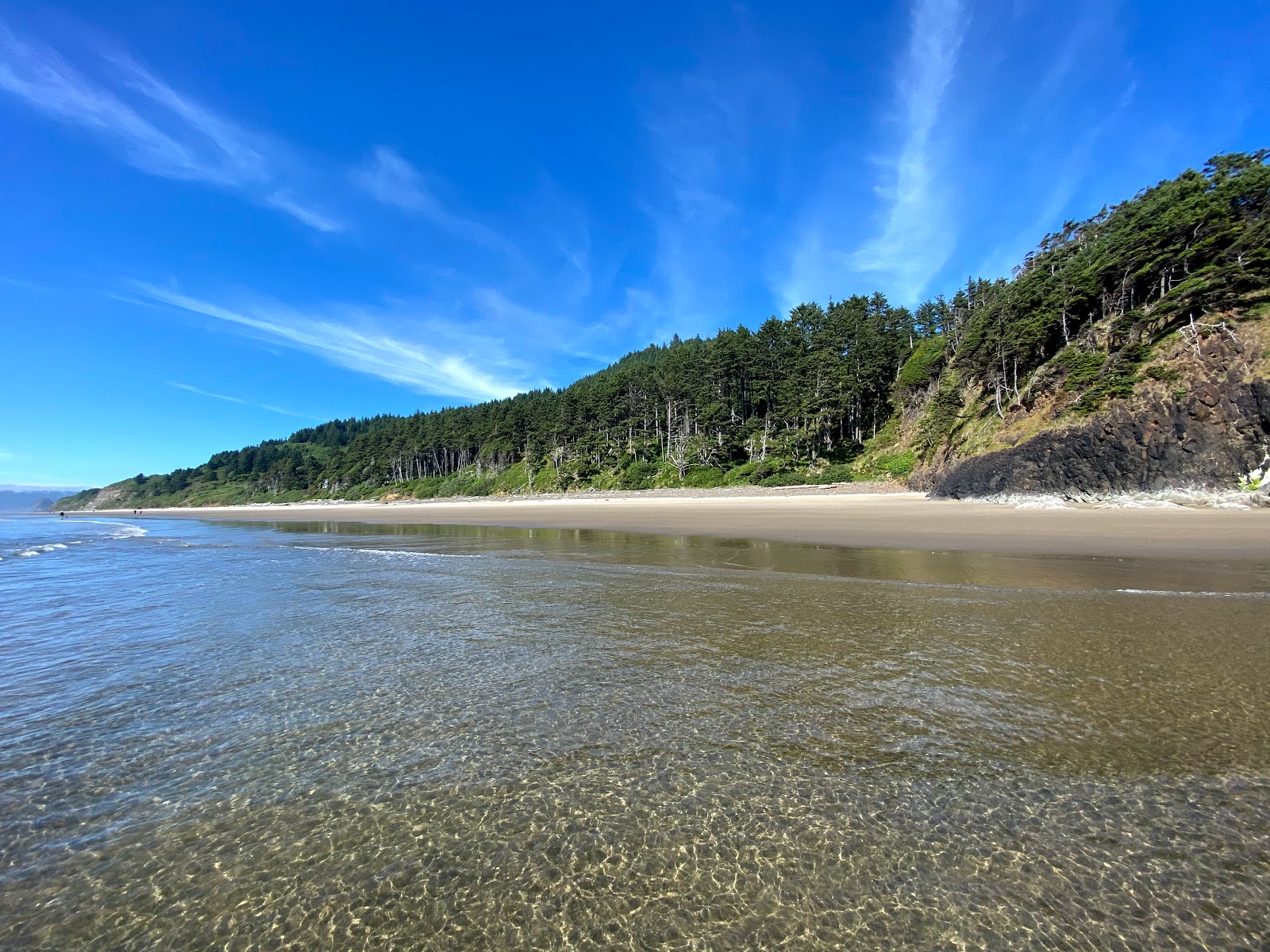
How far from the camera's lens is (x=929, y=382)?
171 ft

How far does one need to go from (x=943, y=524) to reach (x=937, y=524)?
0.20 m

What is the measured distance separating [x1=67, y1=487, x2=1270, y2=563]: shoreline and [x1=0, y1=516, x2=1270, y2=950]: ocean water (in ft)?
23.5

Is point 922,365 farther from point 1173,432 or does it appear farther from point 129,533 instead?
point 129,533

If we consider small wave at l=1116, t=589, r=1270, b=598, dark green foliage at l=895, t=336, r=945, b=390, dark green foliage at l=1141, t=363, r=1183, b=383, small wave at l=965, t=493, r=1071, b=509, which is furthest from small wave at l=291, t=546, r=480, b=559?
dark green foliage at l=895, t=336, r=945, b=390

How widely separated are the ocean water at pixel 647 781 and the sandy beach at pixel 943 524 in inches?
283

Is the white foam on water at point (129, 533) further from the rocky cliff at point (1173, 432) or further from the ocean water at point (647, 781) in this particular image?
the rocky cliff at point (1173, 432)

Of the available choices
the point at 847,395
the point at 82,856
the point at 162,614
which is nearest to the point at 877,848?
the point at 82,856

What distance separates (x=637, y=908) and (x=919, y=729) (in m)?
3.03

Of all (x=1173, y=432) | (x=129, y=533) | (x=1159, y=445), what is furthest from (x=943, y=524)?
(x=129, y=533)

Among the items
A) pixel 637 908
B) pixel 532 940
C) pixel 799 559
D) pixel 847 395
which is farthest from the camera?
pixel 847 395

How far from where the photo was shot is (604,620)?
8195mm

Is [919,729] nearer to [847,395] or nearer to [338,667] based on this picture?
[338,667]

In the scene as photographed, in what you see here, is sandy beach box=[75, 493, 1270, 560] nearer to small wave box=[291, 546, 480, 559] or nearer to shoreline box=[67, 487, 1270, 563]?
shoreline box=[67, 487, 1270, 563]

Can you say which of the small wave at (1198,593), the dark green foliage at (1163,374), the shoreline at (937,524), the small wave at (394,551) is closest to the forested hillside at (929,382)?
the dark green foliage at (1163,374)
